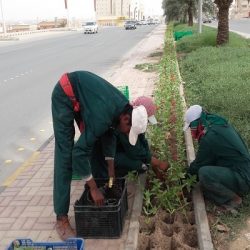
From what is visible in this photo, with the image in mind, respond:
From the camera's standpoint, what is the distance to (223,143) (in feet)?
13.6

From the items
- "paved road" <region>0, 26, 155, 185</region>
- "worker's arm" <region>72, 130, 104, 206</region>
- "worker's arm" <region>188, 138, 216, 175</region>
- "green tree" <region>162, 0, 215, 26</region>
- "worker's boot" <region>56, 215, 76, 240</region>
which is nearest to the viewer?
"worker's arm" <region>72, 130, 104, 206</region>

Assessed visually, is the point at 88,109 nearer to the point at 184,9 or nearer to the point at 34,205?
the point at 34,205

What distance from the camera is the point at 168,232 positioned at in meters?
4.00

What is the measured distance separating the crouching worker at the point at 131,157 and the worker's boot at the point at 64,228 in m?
0.74

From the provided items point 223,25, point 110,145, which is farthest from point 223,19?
point 110,145

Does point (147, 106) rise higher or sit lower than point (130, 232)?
higher

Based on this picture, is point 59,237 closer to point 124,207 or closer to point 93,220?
point 93,220

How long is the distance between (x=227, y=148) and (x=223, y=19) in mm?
16578

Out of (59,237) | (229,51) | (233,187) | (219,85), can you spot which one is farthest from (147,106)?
(229,51)

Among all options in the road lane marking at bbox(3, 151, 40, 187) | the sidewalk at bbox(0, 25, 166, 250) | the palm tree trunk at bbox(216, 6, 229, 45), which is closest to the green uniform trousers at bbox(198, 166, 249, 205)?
the sidewalk at bbox(0, 25, 166, 250)

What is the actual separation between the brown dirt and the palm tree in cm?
1677

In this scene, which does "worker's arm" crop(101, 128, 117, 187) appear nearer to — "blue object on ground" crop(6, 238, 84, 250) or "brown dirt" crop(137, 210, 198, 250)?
"brown dirt" crop(137, 210, 198, 250)

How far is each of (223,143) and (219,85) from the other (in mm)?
6120

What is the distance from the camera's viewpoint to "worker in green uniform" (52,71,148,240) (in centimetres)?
Answer: 339
